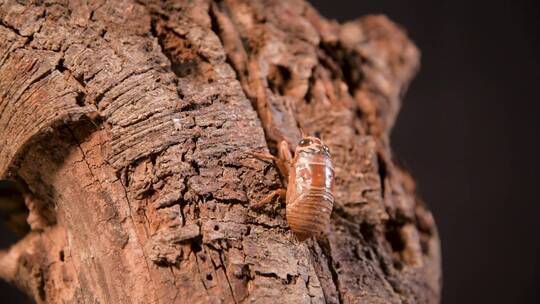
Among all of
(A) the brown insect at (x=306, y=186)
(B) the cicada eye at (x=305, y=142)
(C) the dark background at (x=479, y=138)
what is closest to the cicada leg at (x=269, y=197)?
(A) the brown insect at (x=306, y=186)

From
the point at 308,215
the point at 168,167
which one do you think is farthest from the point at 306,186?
the point at 168,167

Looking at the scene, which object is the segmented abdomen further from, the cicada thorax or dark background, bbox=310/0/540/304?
dark background, bbox=310/0/540/304

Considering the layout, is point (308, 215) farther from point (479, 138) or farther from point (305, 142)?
point (479, 138)

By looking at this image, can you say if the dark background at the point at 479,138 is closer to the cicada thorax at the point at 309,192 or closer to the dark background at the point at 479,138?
the dark background at the point at 479,138

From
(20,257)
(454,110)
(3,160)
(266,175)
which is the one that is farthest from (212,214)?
(454,110)

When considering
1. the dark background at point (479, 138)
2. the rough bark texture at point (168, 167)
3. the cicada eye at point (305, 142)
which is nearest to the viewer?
the rough bark texture at point (168, 167)

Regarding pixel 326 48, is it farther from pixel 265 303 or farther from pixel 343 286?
pixel 265 303

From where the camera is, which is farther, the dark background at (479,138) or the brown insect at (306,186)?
the dark background at (479,138)
